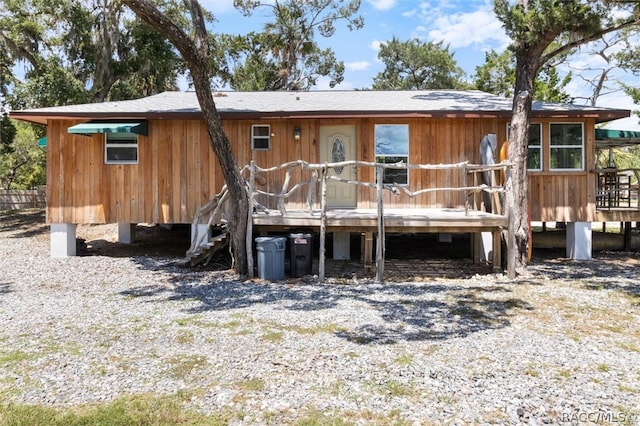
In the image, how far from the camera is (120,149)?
9.44 meters

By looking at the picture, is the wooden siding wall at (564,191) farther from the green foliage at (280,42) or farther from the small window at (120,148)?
the green foliage at (280,42)

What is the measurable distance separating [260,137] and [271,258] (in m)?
3.35

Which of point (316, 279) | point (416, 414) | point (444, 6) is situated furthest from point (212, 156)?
point (444, 6)

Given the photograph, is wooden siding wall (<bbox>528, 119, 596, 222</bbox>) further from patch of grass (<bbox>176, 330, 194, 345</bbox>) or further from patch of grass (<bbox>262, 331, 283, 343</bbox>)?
patch of grass (<bbox>176, 330, 194, 345</bbox>)

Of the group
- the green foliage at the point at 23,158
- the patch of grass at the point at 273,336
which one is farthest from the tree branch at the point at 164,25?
the green foliage at the point at 23,158

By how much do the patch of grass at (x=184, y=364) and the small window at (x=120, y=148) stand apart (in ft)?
21.8

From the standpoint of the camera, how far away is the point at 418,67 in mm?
29531

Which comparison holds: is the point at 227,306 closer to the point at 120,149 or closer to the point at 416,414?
the point at 416,414

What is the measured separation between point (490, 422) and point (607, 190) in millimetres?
9024

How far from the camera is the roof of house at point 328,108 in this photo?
29.0ft

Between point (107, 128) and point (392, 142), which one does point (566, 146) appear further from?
point (107, 128)

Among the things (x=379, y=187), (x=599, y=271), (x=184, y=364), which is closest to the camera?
(x=184, y=364)

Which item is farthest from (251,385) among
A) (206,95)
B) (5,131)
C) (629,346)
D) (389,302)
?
(5,131)

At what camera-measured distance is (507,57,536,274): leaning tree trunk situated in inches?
303
